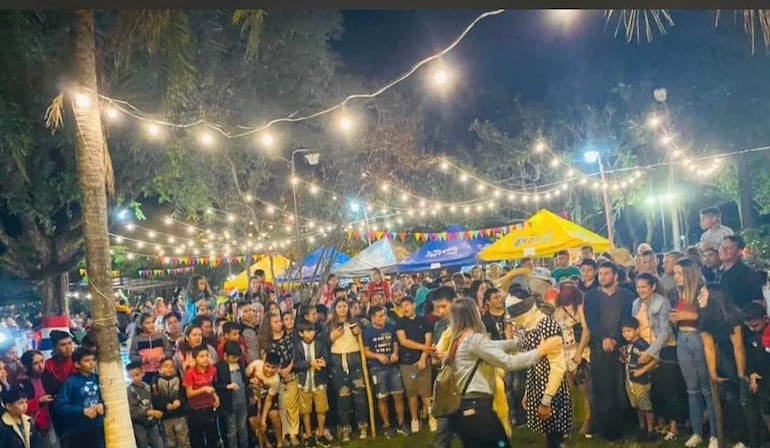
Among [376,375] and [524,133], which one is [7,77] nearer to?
[376,375]

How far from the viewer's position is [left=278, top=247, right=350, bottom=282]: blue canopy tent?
15.1ft

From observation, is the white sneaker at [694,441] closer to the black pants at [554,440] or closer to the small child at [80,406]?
the black pants at [554,440]

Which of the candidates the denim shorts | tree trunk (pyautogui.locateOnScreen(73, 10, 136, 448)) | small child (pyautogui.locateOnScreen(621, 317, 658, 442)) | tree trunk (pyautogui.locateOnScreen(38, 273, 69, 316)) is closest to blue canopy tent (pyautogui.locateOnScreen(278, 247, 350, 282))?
the denim shorts

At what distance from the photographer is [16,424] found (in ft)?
13.2

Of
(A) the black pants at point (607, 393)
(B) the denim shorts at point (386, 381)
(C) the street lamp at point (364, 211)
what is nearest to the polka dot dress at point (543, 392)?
(A) the black pants at point (607, 393)

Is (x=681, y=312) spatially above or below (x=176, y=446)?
above

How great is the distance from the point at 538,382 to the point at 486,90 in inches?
81.5

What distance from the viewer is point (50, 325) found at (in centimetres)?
418

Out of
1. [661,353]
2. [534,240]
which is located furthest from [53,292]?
[661,353]

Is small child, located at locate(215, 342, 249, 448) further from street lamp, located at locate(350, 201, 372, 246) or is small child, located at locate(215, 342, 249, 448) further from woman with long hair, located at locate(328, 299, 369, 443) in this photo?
street lamp, located at locate(350, 201, 372, 246)

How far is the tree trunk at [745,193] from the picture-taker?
4527 millimetres

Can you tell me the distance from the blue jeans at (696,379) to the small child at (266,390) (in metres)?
2.76

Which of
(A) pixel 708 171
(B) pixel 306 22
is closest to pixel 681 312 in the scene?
(A) pixel 708 171

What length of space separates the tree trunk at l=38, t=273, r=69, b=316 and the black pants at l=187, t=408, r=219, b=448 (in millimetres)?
1104
